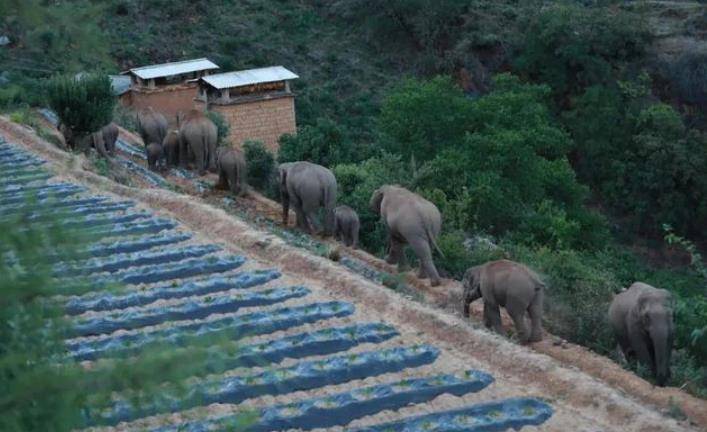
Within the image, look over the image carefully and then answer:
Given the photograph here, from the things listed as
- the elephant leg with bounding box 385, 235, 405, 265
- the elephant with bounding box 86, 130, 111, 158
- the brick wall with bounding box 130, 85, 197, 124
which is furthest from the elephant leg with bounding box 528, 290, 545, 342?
the brick wall with bounding box 130, 85, 197, 124

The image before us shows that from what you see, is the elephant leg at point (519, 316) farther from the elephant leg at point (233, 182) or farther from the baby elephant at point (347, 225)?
the elephant leg at point (233, 182)

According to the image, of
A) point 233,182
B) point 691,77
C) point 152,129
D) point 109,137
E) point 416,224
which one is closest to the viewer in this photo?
point 416,224

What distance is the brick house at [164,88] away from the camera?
31922mm

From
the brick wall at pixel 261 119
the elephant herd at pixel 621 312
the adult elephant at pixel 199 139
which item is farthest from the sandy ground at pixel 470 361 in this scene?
the brick wall at pixel 261 119

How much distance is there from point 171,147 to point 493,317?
10959mm

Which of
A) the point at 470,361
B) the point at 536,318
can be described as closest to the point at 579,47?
the point at 536,318

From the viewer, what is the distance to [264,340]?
11141mm

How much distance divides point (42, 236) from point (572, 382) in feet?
22.4

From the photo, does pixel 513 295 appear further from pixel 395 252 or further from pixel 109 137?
pixel 109 137

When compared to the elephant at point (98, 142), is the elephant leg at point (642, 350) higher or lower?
lower

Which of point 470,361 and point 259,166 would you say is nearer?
point 470,361

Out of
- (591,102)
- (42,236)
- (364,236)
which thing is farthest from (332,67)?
(42,236)

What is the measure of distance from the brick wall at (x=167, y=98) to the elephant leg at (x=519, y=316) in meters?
20.8

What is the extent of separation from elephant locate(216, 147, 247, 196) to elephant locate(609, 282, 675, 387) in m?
8.69
